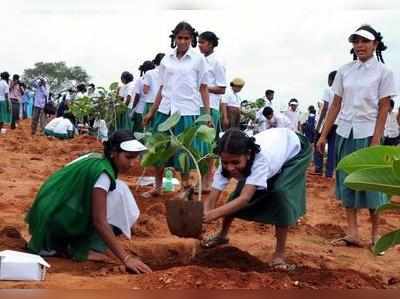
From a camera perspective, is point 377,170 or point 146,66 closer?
point 377,170

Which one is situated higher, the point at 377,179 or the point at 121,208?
the point at 377,179

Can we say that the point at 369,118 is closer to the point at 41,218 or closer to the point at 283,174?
the point at 283,174

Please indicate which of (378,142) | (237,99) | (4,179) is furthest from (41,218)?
(237,99)

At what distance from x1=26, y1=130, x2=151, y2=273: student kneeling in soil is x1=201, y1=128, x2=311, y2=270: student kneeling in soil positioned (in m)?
0.44

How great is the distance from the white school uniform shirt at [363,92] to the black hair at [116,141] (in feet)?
5.16

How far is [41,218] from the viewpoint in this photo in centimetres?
348

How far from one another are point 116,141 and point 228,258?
88 cm

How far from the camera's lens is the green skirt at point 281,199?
347 centimetres

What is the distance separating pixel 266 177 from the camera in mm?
3273

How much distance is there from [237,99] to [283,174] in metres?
5.96

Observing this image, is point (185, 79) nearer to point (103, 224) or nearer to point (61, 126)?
point (103, 224)

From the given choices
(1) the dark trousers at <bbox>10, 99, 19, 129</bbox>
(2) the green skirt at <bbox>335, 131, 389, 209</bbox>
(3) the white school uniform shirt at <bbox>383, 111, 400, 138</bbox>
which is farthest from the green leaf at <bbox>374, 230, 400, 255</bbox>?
(1) the dark trousers at <bbox>10, 99, 19, 129</bbox>

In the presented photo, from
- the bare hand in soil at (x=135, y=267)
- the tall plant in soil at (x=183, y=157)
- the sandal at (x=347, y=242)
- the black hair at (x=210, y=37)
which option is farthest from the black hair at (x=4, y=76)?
the bare hand in soil at (x=135, y=267)

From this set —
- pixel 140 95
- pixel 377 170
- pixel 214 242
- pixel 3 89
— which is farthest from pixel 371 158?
pixel 3 89
